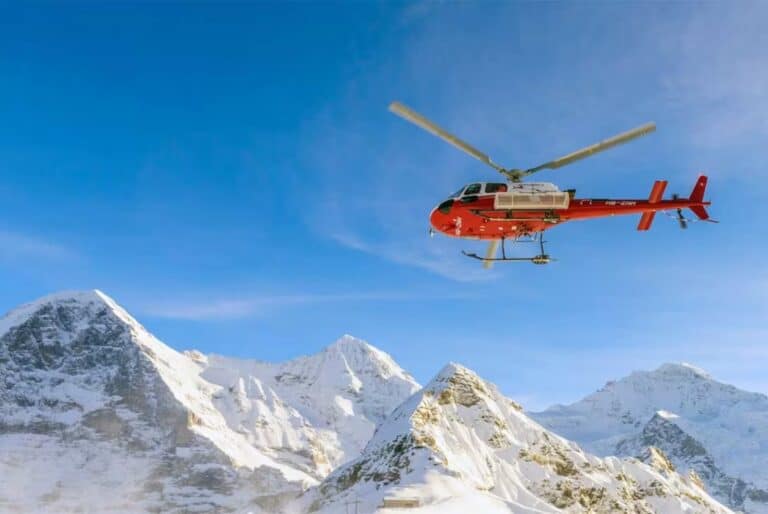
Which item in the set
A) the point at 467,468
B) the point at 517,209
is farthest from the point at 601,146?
the point at 467,468

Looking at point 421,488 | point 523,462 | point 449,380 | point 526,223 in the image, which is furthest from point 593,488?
point 526,223

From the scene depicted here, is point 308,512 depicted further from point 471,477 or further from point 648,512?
point 648,512

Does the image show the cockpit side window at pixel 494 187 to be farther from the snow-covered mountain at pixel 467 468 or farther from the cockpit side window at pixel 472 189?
the snow-covered mountain at pixel 467 468

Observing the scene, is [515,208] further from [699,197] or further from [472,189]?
[699,197]

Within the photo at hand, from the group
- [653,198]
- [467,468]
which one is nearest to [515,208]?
[653,198]

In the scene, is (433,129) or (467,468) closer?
(433,129)

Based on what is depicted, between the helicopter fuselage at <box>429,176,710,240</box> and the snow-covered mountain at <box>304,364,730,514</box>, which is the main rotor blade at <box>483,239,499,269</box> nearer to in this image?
the helicopter fuselage at <box>429,176,710,240</box>

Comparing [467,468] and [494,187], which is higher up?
[467,468]

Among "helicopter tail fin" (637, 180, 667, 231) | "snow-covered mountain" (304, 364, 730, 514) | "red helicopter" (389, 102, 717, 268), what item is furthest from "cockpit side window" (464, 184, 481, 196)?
"snow-covered mountain" (304, 364, 730, 514)
